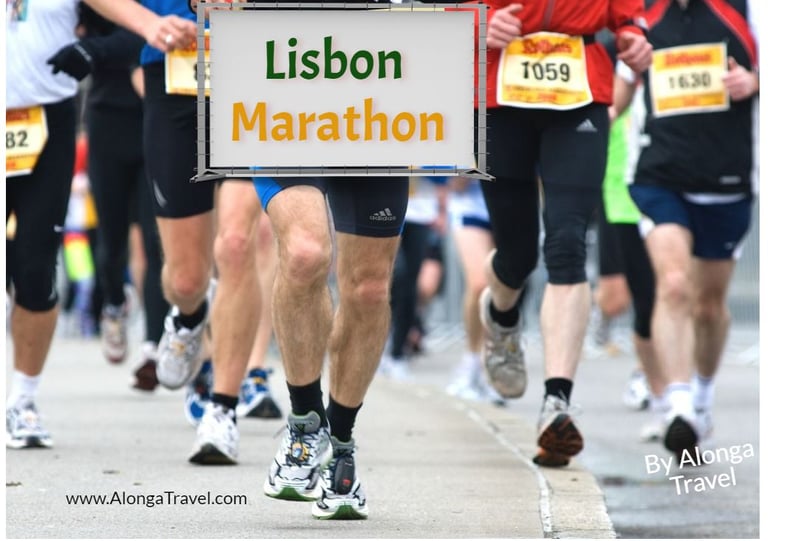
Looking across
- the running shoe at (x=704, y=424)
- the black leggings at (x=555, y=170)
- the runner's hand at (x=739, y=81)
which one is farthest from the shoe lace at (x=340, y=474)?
the runner's hand at (x=739, y=81)

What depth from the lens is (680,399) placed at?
8.24 meters

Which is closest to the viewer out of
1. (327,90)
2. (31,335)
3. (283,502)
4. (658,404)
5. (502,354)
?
(327,90)

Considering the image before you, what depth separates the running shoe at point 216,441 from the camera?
22.7ft

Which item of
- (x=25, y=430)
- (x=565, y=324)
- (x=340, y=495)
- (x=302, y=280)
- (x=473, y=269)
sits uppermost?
(x=302, y=280)

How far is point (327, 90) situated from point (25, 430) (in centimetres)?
314

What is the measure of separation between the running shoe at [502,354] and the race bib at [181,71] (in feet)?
5.89

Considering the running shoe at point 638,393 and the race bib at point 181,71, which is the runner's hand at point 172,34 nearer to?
the race bib at point 181,71

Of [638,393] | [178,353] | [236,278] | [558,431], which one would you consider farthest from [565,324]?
[638,393]

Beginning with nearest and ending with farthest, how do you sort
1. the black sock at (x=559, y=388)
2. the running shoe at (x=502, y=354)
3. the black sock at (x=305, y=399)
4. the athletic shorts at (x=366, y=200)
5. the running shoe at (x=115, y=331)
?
the athletic shorts at (x=366, y=200), the black sock at (x=305, y=399), the black sock at (x=559, y=388), the running shoe at (x=502, y=354), the running shoe at (x=115, y=331)

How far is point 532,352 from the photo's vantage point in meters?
17.8

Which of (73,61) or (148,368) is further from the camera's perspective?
(148,368)

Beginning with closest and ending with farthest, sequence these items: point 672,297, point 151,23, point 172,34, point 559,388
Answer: point 172,34
point 151,23
point 559,388
point 672,297

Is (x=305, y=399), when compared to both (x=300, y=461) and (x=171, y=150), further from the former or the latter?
(x=171, y=150)

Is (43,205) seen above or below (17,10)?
below
